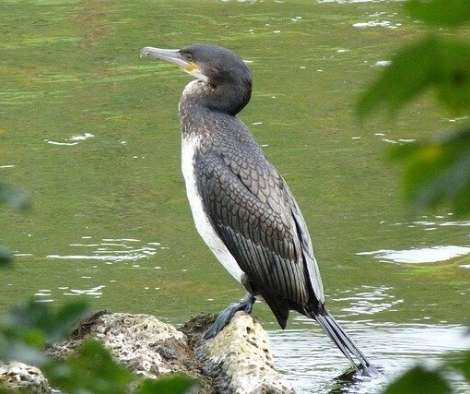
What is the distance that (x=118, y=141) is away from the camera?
35.0 ft

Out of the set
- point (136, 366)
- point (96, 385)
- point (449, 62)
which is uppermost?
point (449, 62)

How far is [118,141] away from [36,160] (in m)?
0.75

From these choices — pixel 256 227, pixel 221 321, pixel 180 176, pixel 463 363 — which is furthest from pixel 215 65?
pixel 463 363

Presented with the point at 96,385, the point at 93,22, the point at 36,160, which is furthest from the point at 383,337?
the point at 93,22

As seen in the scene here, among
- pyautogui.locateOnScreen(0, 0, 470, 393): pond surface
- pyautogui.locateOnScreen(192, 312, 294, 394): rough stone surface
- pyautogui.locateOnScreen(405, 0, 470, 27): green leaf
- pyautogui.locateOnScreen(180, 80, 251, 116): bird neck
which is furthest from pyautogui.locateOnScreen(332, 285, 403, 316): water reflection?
pyautogui.locateOnScreen(405, 0, 470, 27): green leaf

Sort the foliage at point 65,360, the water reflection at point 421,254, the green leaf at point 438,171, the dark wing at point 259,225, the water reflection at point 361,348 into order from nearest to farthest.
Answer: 1. the green leaf at point 438,171
2. the foliage at point 65,360
3. the dark wing at point 259,225
4. the water reflection at point 361,348
5. the water reflection at point 421,254

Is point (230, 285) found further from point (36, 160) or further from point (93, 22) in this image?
point (93, 22)

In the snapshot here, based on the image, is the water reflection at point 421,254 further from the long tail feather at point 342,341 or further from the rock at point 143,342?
the rock at point 143,342

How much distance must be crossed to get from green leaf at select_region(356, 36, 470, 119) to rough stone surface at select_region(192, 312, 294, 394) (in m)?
4.41

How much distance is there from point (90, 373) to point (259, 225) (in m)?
5.00

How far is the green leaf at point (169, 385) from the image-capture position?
0.99 m

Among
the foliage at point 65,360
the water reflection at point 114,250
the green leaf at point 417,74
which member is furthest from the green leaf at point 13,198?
the water reflection at point 114,250

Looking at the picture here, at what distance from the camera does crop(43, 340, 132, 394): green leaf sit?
3.36 ft

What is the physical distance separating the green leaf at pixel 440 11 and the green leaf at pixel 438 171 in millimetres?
84
